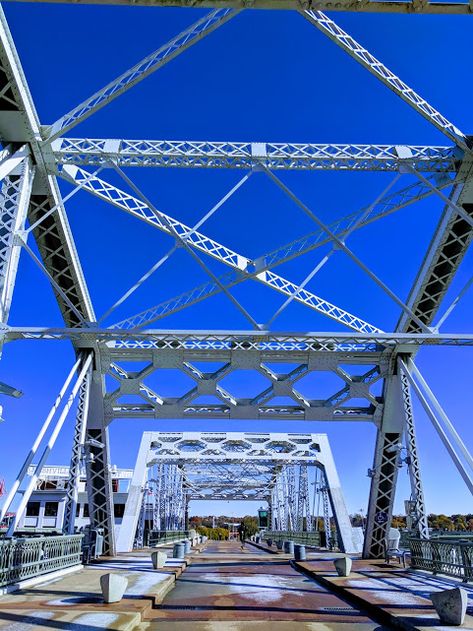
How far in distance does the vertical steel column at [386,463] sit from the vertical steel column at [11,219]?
1409 centimetres

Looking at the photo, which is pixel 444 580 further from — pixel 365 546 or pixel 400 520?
pixel 400 520

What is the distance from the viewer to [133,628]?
303 inches

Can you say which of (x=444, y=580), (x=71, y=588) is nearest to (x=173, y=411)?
(x=71, y=588)

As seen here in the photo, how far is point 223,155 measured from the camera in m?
13.9

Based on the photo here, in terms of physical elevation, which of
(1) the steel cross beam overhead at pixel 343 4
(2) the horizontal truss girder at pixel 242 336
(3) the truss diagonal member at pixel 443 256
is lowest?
(2) the horizontal truss girder at pixel 242 336

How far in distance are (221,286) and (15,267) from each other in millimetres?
5333

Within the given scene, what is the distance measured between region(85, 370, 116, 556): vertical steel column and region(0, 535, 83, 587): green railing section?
366cm

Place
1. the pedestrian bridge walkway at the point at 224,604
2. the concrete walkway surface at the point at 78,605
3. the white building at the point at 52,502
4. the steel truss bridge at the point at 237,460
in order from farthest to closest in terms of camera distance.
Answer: the white building at the point at 52,502, the steel truss bridge at the point at 237,460, the pedestrian bridge walkway at the point at 224,604, the concrete walkway surface at the point at 78,605

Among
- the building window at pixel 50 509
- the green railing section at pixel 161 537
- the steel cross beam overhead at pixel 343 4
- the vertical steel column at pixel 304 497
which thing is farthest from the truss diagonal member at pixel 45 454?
the building window at pixel 50 509

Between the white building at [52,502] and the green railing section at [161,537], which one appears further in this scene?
the white building at [52,502]

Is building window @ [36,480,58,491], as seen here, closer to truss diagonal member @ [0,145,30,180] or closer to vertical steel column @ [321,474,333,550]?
vertical steel column @ [321,474,333,550]

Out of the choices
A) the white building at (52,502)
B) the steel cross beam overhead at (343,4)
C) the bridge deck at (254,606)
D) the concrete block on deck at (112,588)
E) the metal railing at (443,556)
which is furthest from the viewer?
the white building at (52,502)

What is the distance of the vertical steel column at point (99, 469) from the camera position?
20.5 m

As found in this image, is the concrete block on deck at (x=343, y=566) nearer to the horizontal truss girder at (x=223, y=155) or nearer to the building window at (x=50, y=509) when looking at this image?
the horizontal truss girder at (x=223, y=155)
